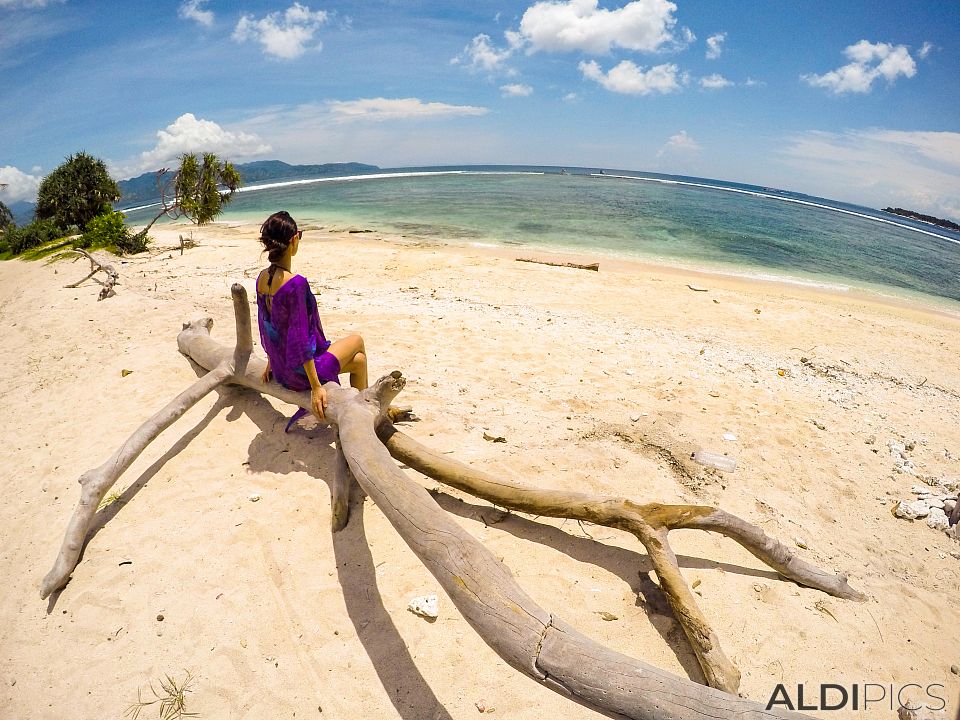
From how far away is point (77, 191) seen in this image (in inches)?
798

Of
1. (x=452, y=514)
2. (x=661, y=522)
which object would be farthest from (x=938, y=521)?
(x=452, y=514)

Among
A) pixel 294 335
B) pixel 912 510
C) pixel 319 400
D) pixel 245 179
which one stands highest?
pixel 245 179

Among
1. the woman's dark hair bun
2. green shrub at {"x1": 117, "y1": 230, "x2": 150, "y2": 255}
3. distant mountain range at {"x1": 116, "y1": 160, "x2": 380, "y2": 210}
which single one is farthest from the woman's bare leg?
distant mountain range at {"x1": 116, "y1": 160, "x2": 380, "y2": 210}

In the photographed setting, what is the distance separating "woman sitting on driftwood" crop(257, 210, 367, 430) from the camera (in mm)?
3545

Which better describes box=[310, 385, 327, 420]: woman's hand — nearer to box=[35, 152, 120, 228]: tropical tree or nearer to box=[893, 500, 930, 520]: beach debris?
box=[893, 500, 930, 520]: beach debris

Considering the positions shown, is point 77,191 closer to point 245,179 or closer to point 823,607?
point 823,607

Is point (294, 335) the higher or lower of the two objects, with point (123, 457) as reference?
higher

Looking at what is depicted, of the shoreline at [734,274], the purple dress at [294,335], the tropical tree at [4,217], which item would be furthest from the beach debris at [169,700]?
the tropical tree at [4,217]

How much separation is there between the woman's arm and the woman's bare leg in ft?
1.20

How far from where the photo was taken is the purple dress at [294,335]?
3.60 metres

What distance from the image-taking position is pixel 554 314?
9.31 metres

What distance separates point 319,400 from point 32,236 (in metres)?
25.1

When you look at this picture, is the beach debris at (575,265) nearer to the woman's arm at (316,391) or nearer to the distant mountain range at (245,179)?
the woman's arm at (316,391)

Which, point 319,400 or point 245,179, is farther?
point 245,179
